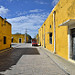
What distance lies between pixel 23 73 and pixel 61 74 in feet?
6.42

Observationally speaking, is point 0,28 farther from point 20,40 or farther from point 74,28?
point 20,40

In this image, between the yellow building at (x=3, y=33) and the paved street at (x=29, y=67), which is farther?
the yellow building at (x=3, y=33)

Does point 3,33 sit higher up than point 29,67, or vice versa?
point 3,33

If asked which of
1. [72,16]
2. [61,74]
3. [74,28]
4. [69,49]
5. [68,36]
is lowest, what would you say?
[61,74]

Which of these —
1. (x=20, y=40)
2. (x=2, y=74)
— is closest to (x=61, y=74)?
(x=2, y=74)

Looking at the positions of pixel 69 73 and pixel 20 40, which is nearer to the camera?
pixel 69 73

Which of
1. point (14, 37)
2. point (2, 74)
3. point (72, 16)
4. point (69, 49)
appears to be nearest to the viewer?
point (2, 74)

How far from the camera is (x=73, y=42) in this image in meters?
6.95

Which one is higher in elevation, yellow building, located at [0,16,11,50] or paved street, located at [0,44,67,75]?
yellow building, located at [0,16,11,50]

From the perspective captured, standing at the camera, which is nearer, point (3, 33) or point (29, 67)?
point (29, 67)

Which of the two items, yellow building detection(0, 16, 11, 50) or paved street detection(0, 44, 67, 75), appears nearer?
paved street detection(0, 44, 67, 75)

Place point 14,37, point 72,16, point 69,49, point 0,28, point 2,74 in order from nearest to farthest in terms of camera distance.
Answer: point 2,74 < point 72,16 < point 69,49 < point 0,28 < point 14,37

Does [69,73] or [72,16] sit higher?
[72,16]

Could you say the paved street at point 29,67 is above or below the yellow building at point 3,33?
below
